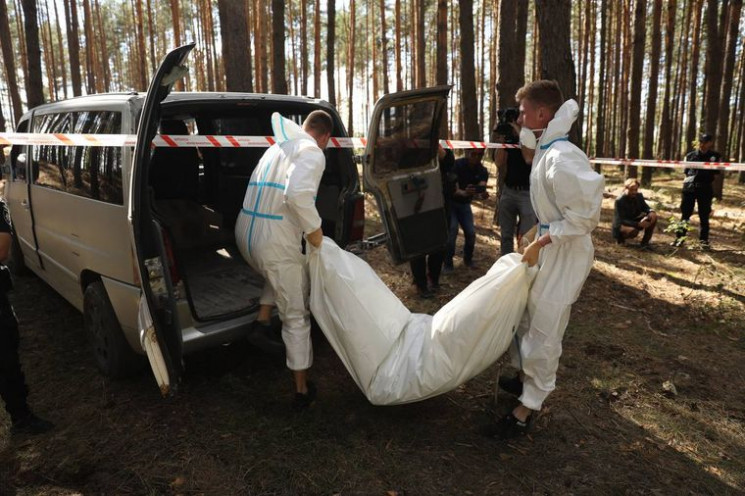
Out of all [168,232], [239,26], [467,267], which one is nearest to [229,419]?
[168,232]

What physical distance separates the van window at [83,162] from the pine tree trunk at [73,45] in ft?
51.2

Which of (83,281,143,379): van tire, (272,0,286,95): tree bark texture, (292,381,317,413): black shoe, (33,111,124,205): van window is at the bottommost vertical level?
(292,381,317,413): black shoe

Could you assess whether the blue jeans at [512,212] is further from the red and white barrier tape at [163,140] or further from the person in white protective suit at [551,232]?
the person in white protective suit at [551,232]

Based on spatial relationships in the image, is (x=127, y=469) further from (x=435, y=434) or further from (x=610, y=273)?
(x=610, y=273)

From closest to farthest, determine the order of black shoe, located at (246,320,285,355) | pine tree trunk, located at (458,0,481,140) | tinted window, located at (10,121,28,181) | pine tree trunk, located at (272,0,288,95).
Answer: black shoe, located at (246,320,285,355) → tinted window, located at (10,121,28,181) → pine tree trunk, located at (458,0,481,140) → pine tree trunk, located at (272,0,288,95)

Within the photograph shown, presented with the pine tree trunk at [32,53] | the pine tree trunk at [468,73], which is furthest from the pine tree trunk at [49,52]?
the pine tree trunk at [468,73]

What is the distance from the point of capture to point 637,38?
42.5 ft

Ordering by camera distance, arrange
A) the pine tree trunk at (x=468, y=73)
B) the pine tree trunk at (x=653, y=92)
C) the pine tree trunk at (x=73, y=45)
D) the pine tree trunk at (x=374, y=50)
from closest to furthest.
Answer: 1. the pine tree trunk at (x=468, y=73)
2. the pine tree trunk at (x=653, y=92)
3. the pine tree trunk at (x=73, y=45)
4. the pine tree trunk at (x=374, y=50)

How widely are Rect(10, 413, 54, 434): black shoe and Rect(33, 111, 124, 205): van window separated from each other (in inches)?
57.3

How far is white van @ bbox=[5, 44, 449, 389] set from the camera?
9.12 feet

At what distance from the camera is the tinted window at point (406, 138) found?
3846 mm

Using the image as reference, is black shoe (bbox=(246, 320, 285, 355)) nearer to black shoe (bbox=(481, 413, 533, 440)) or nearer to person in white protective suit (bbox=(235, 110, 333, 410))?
person in white protective suit (bbox=(235, 110, 333, 410))

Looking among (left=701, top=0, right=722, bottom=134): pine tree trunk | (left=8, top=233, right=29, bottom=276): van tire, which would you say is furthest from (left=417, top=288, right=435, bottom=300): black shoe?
(left=701, top=0, right=722, bottom=134): pine tree trunk

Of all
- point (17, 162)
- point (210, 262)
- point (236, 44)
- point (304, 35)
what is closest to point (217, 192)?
point (210, 262)
